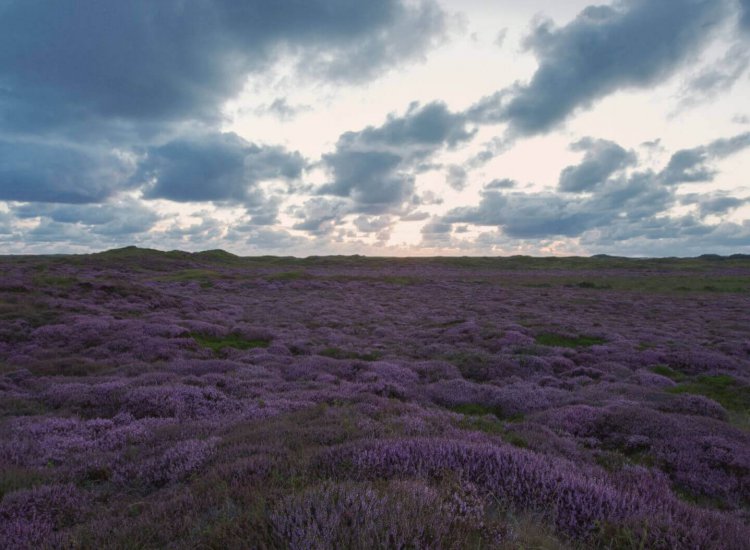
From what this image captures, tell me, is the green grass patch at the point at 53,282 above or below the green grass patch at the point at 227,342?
above

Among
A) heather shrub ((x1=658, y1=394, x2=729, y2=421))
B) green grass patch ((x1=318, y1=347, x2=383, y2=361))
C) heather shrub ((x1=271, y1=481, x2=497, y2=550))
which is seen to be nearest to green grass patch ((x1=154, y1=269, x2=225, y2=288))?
green grass patch ((x1=318, y1=347, x2=383, y2=361))

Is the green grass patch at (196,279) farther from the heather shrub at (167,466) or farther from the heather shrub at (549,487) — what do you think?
the heather shrub at (549,487)

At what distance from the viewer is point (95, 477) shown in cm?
729

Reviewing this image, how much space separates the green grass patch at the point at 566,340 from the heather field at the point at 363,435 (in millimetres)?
214

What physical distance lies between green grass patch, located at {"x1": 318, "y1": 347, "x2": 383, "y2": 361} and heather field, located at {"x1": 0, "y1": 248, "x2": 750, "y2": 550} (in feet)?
0.51

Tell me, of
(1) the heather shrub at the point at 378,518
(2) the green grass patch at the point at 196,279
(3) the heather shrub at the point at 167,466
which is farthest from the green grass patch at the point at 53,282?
(1) the heather shrub at the point at 378,518

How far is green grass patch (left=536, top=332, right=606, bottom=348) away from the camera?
23969 millimetres

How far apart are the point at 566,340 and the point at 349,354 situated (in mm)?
13312

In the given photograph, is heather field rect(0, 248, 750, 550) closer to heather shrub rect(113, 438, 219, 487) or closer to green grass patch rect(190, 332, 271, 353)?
heather shrub rect(113, 438, 219, 487)

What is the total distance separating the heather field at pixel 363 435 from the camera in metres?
4.50

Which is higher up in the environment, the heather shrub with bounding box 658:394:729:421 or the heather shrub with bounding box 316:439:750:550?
the heather shrub with bounding box 316:439:750:550

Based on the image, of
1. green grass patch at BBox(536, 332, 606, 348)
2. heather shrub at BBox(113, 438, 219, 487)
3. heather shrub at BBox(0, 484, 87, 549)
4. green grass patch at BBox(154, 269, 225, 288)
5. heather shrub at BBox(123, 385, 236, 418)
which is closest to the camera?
heather shrub at BBox(0, 484, 87, 549)

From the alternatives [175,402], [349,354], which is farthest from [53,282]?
[175,402]

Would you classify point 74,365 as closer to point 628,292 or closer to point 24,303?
point 24,303
